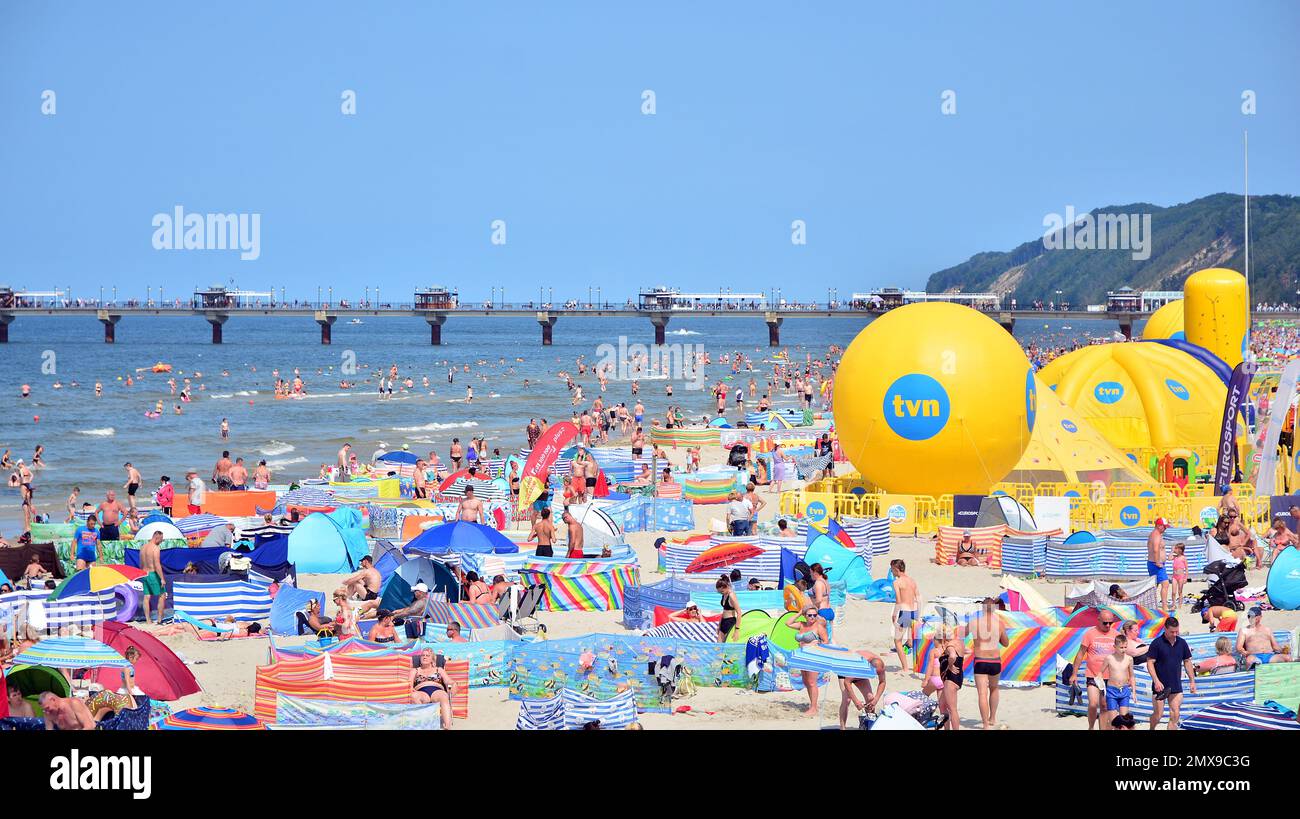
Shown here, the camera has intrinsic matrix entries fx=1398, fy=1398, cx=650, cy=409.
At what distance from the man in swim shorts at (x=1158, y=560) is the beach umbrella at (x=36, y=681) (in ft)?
33.2

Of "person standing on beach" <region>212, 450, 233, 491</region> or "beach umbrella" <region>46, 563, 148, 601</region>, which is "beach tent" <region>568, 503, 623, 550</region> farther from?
"person standing on beach" <region>212, 450, 233, 491</region>

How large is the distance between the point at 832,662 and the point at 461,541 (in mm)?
6511

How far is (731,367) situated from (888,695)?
251 feet

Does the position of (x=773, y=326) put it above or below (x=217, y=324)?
below

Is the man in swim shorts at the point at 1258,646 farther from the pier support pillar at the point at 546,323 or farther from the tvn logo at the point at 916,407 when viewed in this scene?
the pier support pillar at the point at 546,323

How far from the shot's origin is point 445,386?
6694cm

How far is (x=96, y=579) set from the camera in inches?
548

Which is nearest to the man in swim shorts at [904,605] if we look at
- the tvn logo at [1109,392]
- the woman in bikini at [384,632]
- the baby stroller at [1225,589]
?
the baby stroller at [1225,589]

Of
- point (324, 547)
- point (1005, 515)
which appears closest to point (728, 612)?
point (324, 547)

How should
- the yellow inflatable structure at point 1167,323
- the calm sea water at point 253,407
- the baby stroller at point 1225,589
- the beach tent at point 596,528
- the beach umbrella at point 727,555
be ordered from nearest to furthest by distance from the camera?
the baby stroller at point 1225,589, the beach umbrella at point 727,555, the beach tent at point 596,528, the yellow inflatable structure at point 1167,323, the calm sea water at point 253,407

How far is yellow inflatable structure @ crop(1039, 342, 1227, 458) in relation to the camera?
23000mm

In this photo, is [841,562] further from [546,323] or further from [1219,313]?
[546,323]

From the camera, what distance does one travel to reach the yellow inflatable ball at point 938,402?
18234 mm
